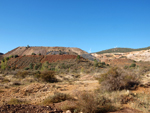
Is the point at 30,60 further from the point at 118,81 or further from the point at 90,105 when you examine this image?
the point at 90,105

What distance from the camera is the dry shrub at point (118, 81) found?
9219 millimetres

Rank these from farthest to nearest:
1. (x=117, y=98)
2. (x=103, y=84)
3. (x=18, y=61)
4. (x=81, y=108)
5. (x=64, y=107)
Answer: (x=18, y=61) → (x=103, y=84) → (x=117, y=98) → (x=64, y=107) → (x=81, y=108)

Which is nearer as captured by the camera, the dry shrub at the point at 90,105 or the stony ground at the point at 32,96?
the stony ground at the point at 32,96

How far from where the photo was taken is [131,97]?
7434 mm

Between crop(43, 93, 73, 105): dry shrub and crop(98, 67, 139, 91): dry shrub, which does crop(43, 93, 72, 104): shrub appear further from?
crop(98, 67, 139, 91): dry shrub

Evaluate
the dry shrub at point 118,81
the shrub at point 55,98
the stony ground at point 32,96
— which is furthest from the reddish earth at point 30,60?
the shrub at point 55,98

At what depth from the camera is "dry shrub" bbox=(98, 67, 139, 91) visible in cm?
922

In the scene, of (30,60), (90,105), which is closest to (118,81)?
(90,105)

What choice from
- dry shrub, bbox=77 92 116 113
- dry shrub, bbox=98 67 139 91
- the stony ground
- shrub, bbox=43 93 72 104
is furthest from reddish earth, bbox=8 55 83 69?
dry shrub, bbox=77 92 116 113

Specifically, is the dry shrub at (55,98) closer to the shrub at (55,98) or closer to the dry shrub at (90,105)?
the shrub at (55,98)

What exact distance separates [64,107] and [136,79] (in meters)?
8.17

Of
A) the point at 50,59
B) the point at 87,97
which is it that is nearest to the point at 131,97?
the point at 87,97

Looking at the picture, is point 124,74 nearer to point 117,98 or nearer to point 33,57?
point 117,98

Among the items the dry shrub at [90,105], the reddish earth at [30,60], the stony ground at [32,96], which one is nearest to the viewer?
the stony ground at [32,96]
